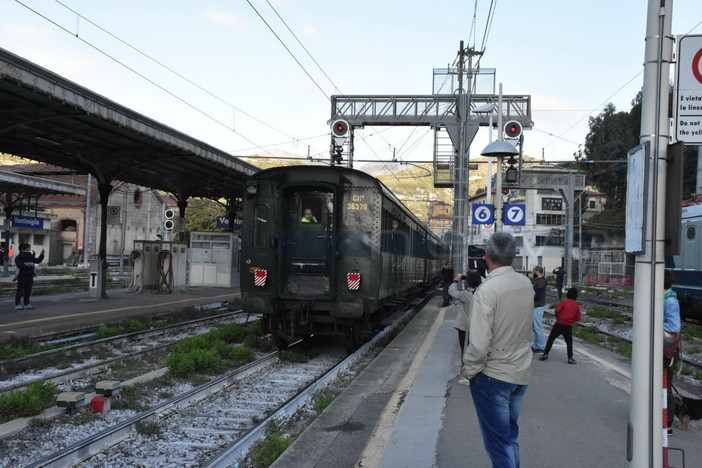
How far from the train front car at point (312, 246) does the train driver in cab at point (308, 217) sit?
2cm

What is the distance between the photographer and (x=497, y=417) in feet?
12.1

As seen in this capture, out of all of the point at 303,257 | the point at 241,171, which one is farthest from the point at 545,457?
the point at 241,171

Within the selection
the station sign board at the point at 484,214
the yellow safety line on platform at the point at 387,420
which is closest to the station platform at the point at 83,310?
the yellow safety line on platform at the point at 387,420

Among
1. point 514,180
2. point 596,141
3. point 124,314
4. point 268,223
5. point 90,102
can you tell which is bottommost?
point 124,314

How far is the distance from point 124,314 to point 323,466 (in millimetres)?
11811

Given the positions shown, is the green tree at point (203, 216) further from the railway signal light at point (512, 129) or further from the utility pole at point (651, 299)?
the utility pole at point (651, 299)

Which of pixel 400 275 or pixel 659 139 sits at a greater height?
pixel 659 139

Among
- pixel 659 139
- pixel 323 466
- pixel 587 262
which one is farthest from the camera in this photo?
pixel 587 262

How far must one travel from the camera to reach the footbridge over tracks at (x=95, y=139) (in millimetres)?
11570

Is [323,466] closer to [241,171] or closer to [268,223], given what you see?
[268,223]

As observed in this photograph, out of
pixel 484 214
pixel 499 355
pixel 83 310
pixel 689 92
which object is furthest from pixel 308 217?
pixel 83 310

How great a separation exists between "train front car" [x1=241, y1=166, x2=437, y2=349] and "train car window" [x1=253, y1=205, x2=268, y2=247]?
0.06 feet

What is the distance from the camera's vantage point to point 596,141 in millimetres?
59750

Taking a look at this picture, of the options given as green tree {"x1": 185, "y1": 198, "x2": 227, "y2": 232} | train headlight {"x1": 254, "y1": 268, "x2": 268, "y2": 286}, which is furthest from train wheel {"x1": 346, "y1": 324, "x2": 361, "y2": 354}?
green tree {"x1": 185, "y1": 198, "x2": 227, "y2": 232}
